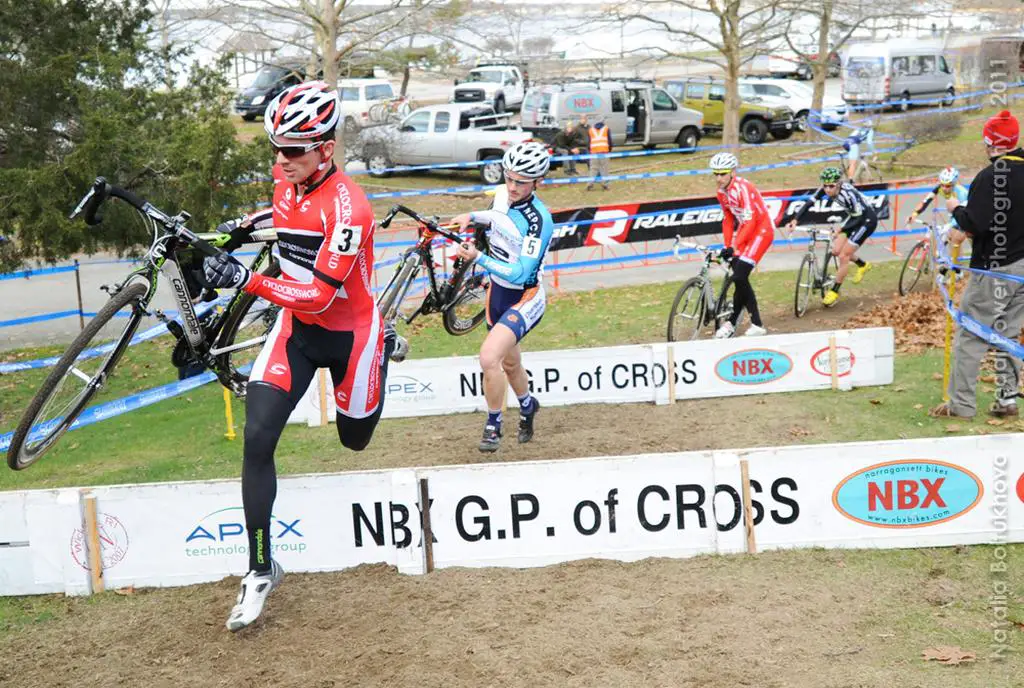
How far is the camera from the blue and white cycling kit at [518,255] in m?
8.31

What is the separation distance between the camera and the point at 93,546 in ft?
20.9

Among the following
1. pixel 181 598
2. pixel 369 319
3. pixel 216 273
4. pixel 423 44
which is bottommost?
pixel 181 598

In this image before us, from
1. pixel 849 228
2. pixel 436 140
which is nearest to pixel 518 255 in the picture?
pixel 849 228

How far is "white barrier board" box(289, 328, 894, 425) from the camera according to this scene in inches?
403

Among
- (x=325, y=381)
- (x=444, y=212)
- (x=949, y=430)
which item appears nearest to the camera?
(x=949, y=430)

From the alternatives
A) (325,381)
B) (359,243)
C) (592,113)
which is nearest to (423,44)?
(592,113)

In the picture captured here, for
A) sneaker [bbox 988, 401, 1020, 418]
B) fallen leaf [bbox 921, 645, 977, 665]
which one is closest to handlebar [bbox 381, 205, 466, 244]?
fallen leaf [bbox 921, 645, 977, 665]

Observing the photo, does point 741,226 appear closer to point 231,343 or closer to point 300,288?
point 231,343

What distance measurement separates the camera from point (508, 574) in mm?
6320

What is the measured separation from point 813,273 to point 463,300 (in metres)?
6.81

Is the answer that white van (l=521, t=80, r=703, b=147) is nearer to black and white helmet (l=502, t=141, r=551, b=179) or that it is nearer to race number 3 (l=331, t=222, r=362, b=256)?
black and white helmet (l=502, t=141, r=551, b=179)

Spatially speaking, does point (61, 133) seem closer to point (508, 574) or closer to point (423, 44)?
point (508, 574)

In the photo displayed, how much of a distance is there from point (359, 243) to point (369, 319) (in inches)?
23.7

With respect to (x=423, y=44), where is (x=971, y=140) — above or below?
below
